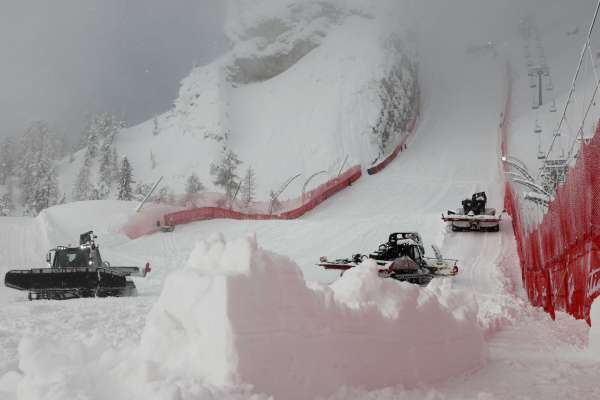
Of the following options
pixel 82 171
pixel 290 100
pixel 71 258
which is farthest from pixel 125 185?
pixel 71 258

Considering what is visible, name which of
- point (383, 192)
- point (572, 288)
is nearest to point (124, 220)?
point (383, 192)

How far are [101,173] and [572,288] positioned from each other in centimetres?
8410

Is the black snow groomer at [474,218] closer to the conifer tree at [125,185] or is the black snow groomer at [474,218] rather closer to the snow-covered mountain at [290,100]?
the snow-covered mountain at [290,100]

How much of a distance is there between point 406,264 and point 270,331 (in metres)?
9.98

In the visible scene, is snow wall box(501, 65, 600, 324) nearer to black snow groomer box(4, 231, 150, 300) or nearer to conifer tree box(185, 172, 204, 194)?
black snow groomer box(4, 231, 150, 300)

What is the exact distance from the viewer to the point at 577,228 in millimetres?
6871

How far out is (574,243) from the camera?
7.04 meters

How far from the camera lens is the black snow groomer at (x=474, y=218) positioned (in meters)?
20.3

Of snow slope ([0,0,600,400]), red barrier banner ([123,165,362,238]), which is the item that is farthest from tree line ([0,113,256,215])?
snow slope ([0,0,600,400])

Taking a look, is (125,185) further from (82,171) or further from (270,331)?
(270,331)

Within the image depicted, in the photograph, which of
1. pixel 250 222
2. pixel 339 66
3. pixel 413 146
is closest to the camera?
pixel 250 222

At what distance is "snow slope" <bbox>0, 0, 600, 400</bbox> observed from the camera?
363 centimetres

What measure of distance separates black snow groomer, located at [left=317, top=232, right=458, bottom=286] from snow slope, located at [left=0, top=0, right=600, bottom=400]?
79 centimetres

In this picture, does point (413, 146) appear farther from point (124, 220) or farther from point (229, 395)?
point (229, 395)
